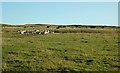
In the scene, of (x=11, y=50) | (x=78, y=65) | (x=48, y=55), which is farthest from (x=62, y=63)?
(x=11, y=50)

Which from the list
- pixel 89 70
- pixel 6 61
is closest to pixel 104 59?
pixel 89 70

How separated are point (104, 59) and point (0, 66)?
11.0 metres

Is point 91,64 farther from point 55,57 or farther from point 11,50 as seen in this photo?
point 11,50

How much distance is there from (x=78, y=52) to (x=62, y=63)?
6427 millimetres

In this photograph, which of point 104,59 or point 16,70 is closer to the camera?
point 16,70

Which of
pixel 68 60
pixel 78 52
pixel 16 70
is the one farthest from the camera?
pixel 78 52

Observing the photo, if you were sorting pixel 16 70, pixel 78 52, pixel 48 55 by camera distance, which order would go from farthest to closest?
pixel 78 52 → pixel 48 55 → pixel 16 70

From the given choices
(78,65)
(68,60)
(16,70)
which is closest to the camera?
(16,70)

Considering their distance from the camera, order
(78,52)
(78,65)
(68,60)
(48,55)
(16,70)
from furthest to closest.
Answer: (78,52) → (48,55) → (68,60) → (78,65) → (16,70)

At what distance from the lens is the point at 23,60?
28.7 m

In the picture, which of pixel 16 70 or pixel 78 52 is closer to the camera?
pixel 16 70

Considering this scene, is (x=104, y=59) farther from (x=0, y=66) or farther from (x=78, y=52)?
(x=0, y=66)

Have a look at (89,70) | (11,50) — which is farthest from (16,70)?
(11,50)

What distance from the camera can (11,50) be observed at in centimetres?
3403
